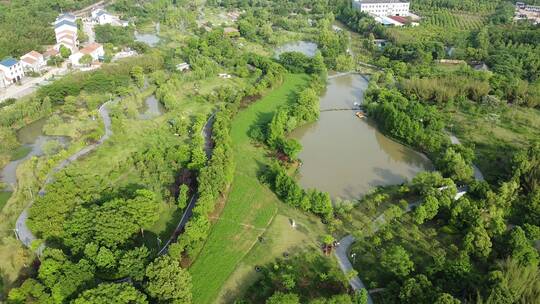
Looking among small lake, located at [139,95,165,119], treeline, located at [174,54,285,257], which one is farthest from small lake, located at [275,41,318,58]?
small lake, located at [139,95,165,119]

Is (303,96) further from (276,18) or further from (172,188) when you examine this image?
(276,18)

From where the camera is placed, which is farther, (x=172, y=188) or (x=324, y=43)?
(x=324, y=43)

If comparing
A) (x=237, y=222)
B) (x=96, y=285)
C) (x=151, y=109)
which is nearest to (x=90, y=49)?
(x=151, y=109)

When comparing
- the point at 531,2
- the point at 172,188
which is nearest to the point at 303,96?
the point at 172,188

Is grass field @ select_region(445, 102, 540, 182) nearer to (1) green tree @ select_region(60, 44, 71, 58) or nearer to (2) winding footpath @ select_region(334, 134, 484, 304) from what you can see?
(2) winding footpath @ select_region(334, 134, 484, 304)

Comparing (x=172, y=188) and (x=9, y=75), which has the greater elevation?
(x=9, y=75)

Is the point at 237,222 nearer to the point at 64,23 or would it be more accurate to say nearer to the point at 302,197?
the point at 302,197
